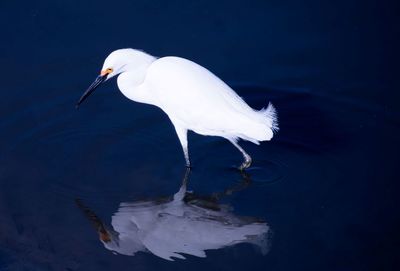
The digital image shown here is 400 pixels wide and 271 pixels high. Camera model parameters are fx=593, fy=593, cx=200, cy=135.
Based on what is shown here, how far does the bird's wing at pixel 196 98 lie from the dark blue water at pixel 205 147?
41 cm

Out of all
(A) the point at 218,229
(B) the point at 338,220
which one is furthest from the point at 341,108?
(A) the point at 218,229

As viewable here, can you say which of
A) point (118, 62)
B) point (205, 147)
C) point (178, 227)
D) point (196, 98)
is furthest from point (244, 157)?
point (118, 62)

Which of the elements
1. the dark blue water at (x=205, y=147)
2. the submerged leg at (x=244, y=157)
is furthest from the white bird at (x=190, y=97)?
the dark blue water at (x=205, y=147)

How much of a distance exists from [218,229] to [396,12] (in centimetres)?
311

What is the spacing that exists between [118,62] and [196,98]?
0.63m

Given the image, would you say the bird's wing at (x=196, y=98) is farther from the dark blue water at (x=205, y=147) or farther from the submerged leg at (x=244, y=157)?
the dark blue water at (x=205, y=147)

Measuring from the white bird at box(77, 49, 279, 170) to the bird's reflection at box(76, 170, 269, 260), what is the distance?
38cm

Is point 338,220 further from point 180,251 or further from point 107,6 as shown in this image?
point 107,6

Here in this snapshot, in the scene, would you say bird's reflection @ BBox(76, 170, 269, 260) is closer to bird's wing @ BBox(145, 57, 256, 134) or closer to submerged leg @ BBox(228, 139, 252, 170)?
submerged leg @ BBox(228, 139, 252, 170)

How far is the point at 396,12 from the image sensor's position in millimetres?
5652

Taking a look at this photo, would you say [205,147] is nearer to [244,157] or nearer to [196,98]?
[244,157]

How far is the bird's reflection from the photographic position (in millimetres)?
3666

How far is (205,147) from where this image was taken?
14.9 feet

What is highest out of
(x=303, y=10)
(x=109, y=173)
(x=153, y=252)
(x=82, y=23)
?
(x=303, y=10)
